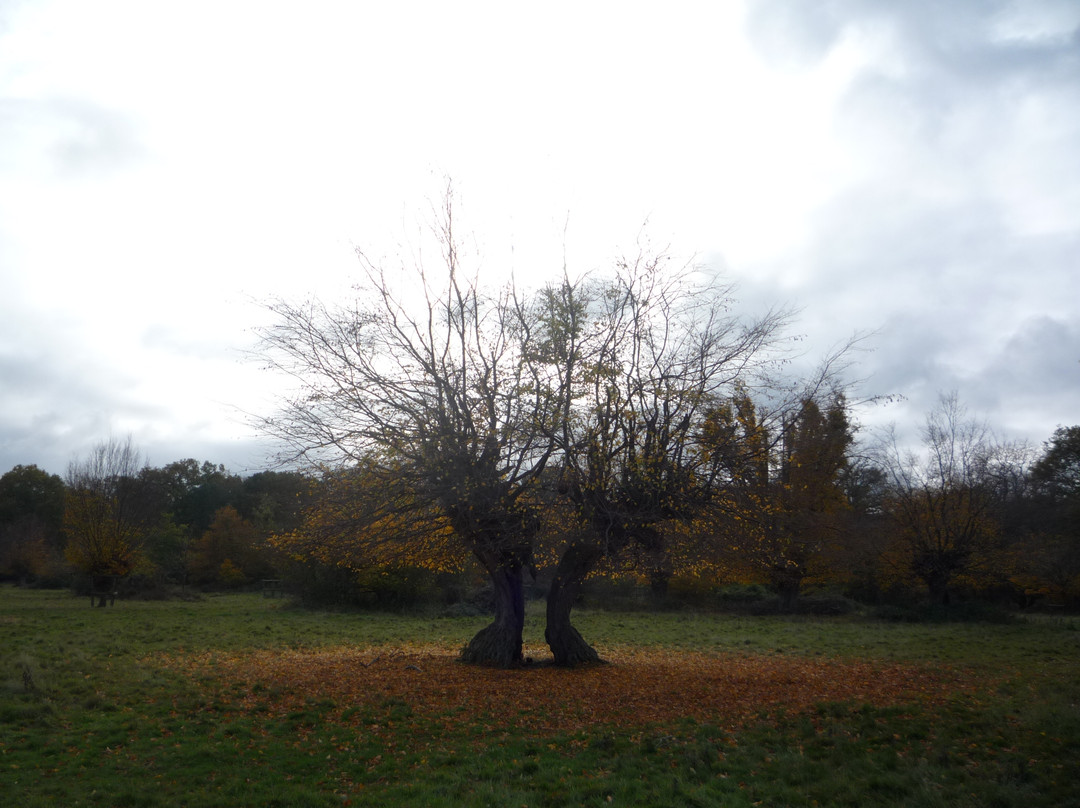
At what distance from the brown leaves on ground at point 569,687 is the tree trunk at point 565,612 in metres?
0.51

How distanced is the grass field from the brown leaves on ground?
0.06 m

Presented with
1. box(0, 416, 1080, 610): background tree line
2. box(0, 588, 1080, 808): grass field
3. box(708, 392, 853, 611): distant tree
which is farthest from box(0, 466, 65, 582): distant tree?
box(708, 392, 853, 611): distant tree

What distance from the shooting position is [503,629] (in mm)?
14180

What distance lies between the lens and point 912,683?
37.6 feet

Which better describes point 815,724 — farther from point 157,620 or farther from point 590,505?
point 157,620

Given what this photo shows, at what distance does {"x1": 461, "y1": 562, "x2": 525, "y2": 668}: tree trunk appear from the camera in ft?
45.6

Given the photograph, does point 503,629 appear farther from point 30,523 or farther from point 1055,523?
point 30,523

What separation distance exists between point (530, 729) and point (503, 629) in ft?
18.6

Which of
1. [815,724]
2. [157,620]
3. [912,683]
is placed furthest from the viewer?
[157,620]

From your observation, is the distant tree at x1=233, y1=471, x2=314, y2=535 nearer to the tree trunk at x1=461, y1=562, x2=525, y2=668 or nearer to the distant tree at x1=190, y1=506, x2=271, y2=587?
the distant tree at x1=190, y1=506, x2=271, y2=587

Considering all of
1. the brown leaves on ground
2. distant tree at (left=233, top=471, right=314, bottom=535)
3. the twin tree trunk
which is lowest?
the brown leaves on ground

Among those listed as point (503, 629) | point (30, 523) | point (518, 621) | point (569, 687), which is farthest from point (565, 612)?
point (30, 523)

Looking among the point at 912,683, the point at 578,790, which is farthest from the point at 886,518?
the point at 578,790

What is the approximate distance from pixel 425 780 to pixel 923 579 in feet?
98.1
